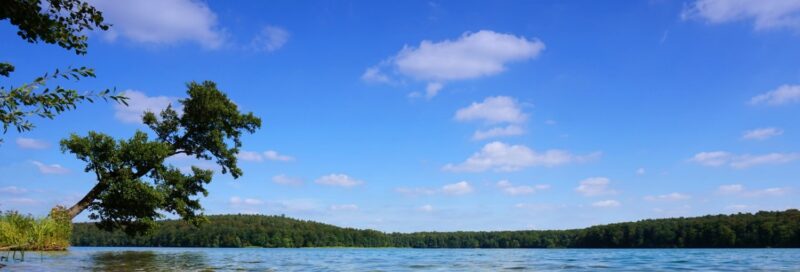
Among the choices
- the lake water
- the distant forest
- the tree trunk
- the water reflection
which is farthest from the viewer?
the distant forest

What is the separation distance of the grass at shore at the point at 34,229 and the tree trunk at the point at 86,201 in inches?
15.8

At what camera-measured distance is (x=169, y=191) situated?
3188cm

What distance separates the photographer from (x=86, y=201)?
31.1 meters

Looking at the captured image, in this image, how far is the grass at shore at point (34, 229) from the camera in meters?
28.2

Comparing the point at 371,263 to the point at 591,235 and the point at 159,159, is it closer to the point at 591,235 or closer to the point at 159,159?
the point at 159,159

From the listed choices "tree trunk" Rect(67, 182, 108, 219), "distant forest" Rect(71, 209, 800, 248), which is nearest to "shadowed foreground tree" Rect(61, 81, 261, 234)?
"tree trunk" Rect(67, 182, 108, 219)

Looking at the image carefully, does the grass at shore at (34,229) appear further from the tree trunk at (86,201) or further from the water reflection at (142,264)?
the water reflection at (142,264)

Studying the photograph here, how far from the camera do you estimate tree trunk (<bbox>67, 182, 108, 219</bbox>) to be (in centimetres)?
3085

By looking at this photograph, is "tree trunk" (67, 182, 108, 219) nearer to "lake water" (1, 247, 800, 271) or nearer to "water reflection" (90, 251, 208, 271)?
"lake water" (1, 247, 800, 271)

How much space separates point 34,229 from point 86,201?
3.15m

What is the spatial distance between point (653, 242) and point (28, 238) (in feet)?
449

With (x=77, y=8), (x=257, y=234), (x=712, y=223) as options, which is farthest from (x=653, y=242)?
(x=77, y=8)

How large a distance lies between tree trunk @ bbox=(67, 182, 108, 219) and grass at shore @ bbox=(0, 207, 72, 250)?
401mm

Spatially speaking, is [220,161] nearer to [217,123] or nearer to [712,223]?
[217,123]
